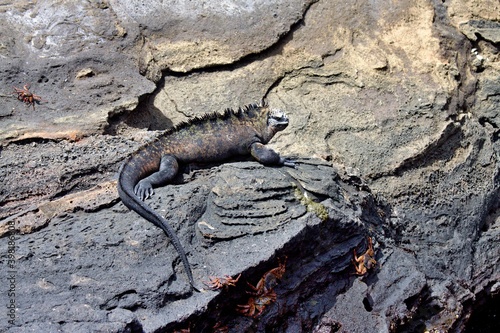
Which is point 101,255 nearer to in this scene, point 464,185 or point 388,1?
point 464,185

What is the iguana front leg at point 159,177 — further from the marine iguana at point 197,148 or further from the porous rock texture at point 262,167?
the porous rock texture at point 262,167

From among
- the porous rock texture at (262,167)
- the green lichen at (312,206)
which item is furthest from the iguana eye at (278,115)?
the green lichen at (312,206)

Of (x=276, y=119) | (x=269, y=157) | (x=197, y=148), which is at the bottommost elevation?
(x=197, y=148)

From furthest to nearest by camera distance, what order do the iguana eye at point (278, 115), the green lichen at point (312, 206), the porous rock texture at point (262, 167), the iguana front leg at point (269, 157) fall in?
the iguana eye at point (278, 115), the iguana front leg at point (269, 157), the green lichen at point (312, 206), the porous rock texture at point (262, 167)

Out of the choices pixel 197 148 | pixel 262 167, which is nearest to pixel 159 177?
pixel 197 148

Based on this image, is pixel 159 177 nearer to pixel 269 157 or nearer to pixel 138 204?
pixel 138 204

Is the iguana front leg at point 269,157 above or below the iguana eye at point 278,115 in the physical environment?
below

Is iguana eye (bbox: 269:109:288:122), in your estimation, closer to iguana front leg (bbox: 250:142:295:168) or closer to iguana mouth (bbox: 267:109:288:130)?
iguana mouth (bbox: 267:109:288:130)

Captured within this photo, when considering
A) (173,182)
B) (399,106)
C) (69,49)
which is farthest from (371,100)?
(69,49)
